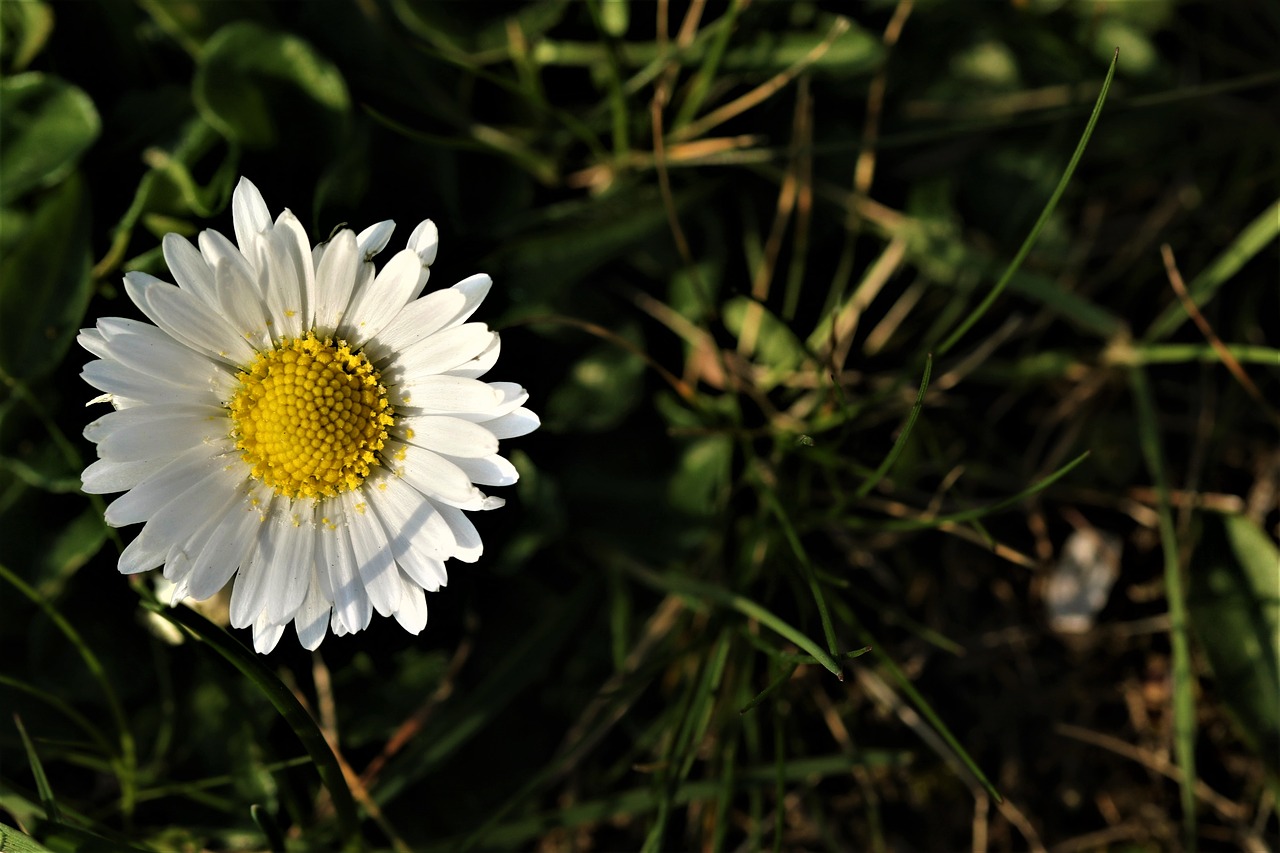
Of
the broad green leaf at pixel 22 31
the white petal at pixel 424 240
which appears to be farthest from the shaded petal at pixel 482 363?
the broad green leaf at pixel 22 31

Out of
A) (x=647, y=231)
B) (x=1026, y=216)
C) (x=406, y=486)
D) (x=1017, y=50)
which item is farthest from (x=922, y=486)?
(x=406, y=486)

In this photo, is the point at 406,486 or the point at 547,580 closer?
the point at 406,486

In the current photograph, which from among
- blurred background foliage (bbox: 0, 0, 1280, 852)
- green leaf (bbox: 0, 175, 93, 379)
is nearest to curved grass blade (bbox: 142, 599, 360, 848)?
blurred background foliage (bbox: 0, 0, 1280, 852)

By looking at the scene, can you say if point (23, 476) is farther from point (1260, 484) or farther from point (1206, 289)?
point (1260, 484)

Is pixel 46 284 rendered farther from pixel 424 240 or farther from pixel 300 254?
pixel 424 240

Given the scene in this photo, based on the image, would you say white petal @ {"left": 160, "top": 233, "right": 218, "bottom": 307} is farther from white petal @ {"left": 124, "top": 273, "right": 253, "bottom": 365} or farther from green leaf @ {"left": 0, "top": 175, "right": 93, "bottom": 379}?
green leaf @ {"left": 0, "top": 175, "right": 93, "bottom": 379}

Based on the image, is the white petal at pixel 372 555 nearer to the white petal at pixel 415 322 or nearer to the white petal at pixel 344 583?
the white petal at pixel 344 583
